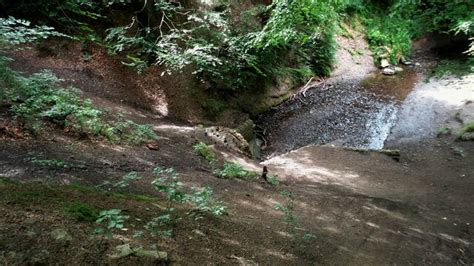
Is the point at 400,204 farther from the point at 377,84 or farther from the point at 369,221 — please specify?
the point at 377,84

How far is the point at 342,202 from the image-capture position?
260 inches

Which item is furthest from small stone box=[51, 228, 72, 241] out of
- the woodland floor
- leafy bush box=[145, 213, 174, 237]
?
leafy bush box=[145, 213, 174, 237]

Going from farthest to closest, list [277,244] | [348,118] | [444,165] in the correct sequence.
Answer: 1. [348,118]
2. [444,165]
3. [277,244]

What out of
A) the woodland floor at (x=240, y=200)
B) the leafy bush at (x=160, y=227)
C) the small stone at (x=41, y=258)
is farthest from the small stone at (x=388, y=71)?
the small stone at (x=41, y=258)

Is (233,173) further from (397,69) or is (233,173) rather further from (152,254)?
(397,69)

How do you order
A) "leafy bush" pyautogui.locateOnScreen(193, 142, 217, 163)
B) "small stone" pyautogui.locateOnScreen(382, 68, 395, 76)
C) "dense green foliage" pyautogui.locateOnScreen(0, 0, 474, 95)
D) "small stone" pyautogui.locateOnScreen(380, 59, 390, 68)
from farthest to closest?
"small stone" pyautogui.locateOnScreen(380, 59, 390, 68) → "small stone" pyautogui.locateOnScreen(382, 68, 395, 76) → "dense green foliage" pyautogui.locateOnScreen(0, 0, 474, 95) → "leafy bush" pyautogui.locateOnScreen(193, 142, 217, 163)

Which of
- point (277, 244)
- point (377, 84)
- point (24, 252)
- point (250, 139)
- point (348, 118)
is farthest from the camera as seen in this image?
point (377, 84)

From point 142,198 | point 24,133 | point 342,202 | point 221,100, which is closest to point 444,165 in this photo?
point 342,202

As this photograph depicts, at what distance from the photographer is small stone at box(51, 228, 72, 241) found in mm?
2762

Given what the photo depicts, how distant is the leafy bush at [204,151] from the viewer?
838 centimetres

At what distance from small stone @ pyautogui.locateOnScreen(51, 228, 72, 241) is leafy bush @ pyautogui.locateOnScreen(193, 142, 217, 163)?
5.44m

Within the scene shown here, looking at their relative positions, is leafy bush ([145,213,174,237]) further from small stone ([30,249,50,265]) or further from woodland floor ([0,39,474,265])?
small stone ([30,249,50,265])

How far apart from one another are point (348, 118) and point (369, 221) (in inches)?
327

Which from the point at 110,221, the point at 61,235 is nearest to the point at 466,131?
the point at 110,221
